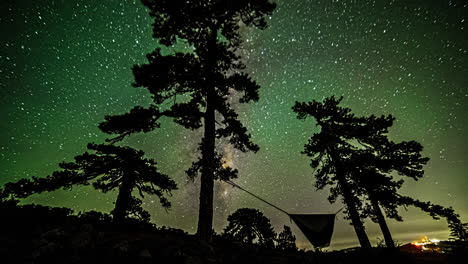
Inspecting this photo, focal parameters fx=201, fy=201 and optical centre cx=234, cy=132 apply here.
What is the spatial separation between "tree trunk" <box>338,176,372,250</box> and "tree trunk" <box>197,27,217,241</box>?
8546 mm

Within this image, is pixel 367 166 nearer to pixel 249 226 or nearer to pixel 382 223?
pixel 382 223

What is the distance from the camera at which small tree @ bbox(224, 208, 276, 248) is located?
623 inches

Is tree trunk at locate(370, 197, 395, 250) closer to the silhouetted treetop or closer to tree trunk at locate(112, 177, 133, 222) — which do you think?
the silhouetted treetop

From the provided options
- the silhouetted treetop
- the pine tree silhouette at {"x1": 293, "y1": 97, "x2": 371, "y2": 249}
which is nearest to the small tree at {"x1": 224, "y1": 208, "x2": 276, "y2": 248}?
the pine tree silhouette at {"x1": 293, "y1": 97, "x2": 371, "y2": 249}

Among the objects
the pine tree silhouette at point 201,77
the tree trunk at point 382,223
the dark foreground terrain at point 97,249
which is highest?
the pine tree silhouette at point 201,77

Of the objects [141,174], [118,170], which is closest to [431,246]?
[141,174]

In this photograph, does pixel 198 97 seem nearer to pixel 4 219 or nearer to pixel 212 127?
pixel 212 127

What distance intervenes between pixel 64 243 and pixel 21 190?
6.43 meters

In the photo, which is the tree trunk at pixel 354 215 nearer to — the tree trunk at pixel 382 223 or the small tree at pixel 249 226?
the tree trunk at pixel 382 223

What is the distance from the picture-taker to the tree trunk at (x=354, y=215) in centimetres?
1066

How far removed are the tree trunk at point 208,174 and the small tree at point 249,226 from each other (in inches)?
391

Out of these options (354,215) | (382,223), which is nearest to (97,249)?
(354,215)

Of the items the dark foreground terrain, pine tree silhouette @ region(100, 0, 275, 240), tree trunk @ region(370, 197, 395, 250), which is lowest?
the dark foreground terrain

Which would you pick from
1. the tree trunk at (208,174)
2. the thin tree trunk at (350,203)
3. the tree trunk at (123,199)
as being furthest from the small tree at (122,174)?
the thin tree trunk at (350,203)
